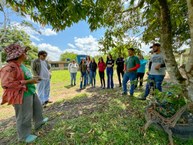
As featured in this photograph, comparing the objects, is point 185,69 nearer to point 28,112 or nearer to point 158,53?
point 158,53

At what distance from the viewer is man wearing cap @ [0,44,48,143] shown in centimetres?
293

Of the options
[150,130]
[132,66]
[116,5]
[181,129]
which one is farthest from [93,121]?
[116,5]

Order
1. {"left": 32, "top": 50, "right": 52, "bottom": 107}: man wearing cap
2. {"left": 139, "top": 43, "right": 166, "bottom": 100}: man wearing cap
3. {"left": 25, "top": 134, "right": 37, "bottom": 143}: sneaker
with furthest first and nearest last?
{"left": 32, "top": 50, "right": 52, "bottom": 107}: man wearing cap, {"left": 139, "top": 43, "right": 166, "bottom": 100}: man wearing cap, {"left": 25, "top": 134, "right": 37, "bottom": 143}: sneaker

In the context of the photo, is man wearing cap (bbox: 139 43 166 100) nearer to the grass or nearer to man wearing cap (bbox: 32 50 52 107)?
the grass

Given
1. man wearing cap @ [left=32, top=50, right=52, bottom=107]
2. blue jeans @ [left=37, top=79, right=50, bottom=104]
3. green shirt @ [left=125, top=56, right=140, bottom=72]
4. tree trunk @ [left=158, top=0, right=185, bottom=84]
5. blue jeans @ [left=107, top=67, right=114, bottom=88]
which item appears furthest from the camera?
blue jeans @ [left=107, top=67, right=114, bottom=88]

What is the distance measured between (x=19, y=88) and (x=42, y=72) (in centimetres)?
277

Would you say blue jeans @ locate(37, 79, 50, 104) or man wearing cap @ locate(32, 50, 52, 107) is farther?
blue jeans @ locate(37, 79, 50, 104)

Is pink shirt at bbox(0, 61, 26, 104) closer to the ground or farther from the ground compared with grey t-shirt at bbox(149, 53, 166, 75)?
closer to the ground

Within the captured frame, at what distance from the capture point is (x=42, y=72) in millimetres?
5711

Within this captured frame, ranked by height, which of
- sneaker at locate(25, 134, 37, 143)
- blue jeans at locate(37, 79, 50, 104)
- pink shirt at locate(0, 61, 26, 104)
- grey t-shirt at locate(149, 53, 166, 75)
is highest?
grey t-shirt at locate(149, 53, 166, 75)

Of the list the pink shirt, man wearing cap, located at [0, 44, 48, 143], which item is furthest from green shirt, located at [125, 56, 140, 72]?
the pink shirt

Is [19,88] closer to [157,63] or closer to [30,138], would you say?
[30,138]

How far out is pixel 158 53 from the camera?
5.02m

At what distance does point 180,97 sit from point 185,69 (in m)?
0.61
